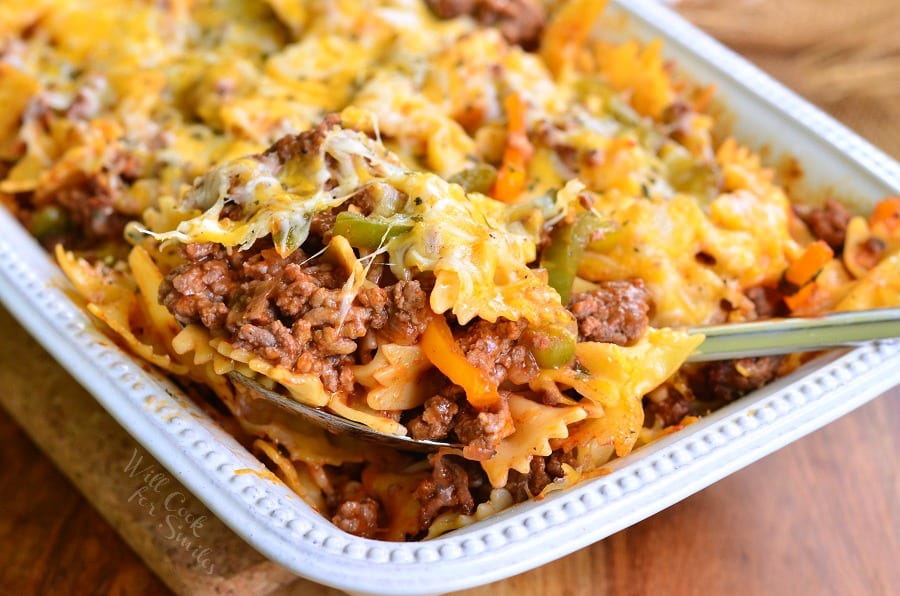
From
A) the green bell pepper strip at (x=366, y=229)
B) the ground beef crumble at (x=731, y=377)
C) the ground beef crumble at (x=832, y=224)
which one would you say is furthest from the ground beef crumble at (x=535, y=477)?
the ground beef crumble at (x=832, y=224)

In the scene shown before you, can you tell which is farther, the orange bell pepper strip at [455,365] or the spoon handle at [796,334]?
the spoon handle at [796,334]

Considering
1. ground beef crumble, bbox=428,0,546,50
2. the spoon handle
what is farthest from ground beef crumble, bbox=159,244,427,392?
ground beef crumble, bbox=428,0,546,50

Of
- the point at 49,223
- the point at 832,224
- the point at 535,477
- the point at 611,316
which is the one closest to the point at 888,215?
the point at 832,224

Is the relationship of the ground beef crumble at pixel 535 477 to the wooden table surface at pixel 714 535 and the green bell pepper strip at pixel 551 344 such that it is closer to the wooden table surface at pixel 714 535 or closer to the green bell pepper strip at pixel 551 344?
the green bell pepper strip at pixel 551 344

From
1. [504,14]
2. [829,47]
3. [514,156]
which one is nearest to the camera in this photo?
[514,156]

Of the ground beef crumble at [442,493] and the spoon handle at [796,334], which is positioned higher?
the spoon handle at [796,334]

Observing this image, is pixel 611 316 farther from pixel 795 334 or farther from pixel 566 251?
pixel 795 334

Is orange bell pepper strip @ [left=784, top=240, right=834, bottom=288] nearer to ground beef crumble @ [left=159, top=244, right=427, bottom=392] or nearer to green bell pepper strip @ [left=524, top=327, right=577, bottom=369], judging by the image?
green bell pepper strip @ [left=524, top=327, right=577, bottom=369]
